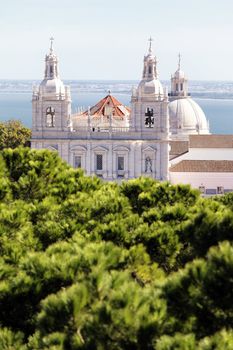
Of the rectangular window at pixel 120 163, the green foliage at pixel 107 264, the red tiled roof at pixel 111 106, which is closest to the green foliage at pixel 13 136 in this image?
the red tiled roof at pixel 111 106

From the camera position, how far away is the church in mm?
55031

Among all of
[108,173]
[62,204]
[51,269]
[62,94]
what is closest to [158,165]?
[108,173]

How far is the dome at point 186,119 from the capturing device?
220 ft

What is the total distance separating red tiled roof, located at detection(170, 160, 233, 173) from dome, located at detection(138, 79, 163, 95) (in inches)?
168

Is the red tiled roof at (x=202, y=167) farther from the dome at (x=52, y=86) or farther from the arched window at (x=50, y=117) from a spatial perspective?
the dome at (x=52, y=86)

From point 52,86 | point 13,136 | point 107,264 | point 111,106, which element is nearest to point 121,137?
point 111,106

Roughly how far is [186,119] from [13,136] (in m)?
11.4

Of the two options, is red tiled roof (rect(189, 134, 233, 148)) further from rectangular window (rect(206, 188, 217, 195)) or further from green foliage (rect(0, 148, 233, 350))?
green foliage (rect(0, 148, 233, 350))

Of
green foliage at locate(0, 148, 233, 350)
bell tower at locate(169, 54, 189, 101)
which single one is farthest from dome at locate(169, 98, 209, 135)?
green foliage at locate(0, 148, 233, 350)

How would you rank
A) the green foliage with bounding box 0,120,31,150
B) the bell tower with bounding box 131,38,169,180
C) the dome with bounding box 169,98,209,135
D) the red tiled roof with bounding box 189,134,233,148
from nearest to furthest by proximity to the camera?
the bell tower with bounding box 131,38,169,180 < the red tiled roof with bounding box 189,134,233,148 < the green foliage with bounding box 0,120,31,150 < the dome with bounding box 169,98,209,135

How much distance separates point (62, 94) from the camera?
56219mm

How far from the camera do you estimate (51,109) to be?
5600 cm

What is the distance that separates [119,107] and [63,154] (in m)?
6.59

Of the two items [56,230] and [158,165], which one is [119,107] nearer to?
[158,165]
